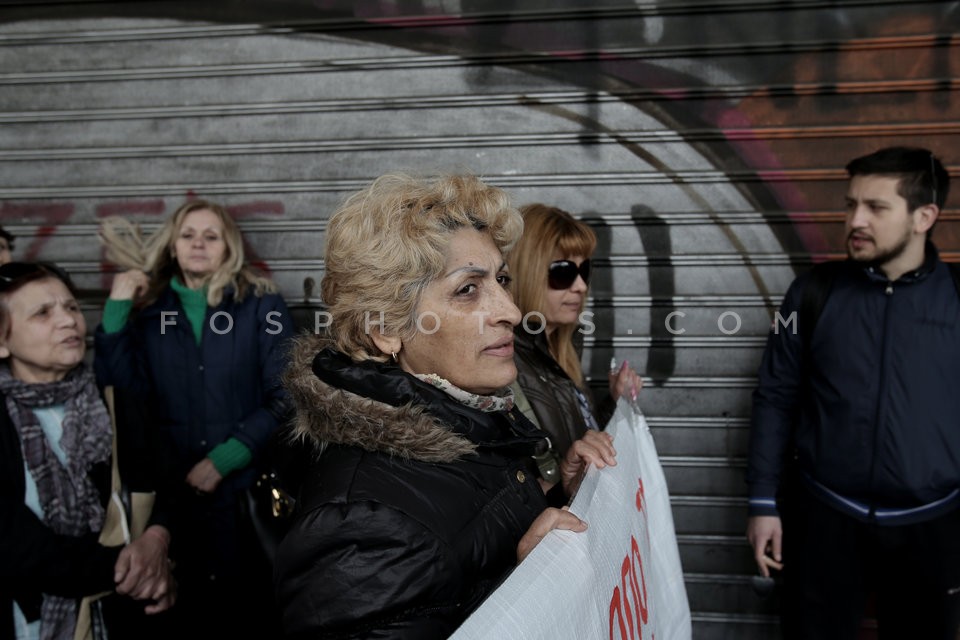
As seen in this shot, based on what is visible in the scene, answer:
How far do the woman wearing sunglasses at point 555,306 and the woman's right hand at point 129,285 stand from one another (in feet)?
6.56

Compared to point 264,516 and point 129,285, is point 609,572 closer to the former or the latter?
point 264,516

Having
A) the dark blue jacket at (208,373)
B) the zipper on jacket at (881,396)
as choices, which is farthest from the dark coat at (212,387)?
the zipper on jacket at (881,396)

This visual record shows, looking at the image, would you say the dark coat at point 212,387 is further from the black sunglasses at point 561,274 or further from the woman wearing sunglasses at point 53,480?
the black sunglasses at point 561,274

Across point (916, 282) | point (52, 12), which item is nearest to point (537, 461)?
point (916, 282)

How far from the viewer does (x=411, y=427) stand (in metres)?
1.85

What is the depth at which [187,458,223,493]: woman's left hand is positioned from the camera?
3920 mm

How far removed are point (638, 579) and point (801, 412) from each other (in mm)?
1672

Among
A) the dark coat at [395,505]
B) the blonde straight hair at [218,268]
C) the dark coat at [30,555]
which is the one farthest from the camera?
the blonde straight hair at [218,268]

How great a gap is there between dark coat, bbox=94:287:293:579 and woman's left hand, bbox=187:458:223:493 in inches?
4.0

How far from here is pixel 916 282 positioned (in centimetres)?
341

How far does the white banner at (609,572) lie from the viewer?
1.53 m

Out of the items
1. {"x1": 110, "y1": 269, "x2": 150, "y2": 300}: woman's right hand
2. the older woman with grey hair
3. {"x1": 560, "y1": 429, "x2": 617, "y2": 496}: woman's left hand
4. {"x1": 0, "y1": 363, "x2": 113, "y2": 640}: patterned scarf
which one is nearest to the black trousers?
{"x1": 560, "y1": 429, "x2": 617, "y2": 496}: woman's left hand


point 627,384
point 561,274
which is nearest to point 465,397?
point 627,384

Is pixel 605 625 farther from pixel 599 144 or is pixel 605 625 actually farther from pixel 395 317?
pixel 599 144
